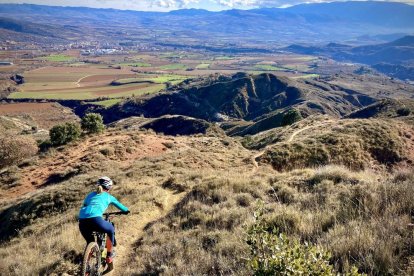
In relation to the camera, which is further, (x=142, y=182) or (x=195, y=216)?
(x=142, y=182)

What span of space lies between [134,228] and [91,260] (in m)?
3.82

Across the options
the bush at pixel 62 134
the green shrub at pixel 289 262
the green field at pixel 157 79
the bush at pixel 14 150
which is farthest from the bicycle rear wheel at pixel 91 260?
the green field at pixel 157 79

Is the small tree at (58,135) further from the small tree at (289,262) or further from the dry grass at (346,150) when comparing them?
the small tree at (289,262)

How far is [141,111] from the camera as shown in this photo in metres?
126

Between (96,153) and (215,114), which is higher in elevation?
(96,153)

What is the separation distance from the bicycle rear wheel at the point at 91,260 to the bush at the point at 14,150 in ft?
90.2

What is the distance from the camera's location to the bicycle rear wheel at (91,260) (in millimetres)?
7237

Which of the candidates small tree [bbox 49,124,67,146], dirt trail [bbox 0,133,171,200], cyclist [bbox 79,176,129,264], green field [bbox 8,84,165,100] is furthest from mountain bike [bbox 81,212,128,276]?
green field [bbox 8,84,165,100]

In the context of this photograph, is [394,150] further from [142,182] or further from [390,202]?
[390,202]

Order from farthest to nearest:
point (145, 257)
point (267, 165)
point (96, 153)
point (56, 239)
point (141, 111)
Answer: point (141, 111)
point (96, 153)
point (267, 165)
point (56, 239)
point (145, 257)

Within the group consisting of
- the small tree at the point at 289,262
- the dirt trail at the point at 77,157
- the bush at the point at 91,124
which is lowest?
the dirt trail at the point at 77,157

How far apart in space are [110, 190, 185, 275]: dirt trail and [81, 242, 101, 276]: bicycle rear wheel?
0.67m

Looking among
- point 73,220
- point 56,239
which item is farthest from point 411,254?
point 73,220

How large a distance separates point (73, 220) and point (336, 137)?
21679mm
